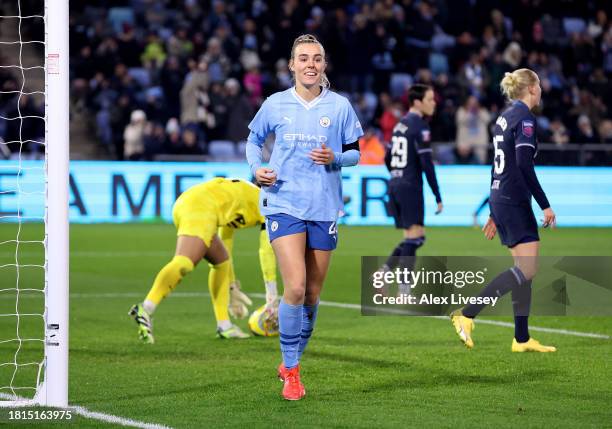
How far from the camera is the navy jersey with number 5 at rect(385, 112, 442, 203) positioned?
40.0 feet

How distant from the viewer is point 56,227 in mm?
6387

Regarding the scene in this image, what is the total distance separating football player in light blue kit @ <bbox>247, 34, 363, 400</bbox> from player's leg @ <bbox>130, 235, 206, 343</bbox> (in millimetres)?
2248

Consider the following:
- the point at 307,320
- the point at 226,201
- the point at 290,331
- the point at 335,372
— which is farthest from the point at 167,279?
the point at 290,331

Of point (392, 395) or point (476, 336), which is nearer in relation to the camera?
point (392, 395)

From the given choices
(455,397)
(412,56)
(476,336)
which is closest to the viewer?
(455,397)

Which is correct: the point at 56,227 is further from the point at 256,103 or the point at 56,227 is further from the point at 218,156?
the point at 256,103

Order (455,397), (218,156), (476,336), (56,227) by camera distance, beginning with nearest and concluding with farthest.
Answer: (56,227) < (455,397) < (476,336) < (218,156)

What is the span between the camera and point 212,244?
377 inches

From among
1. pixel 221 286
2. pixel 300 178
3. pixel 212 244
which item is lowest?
pixel 221 286

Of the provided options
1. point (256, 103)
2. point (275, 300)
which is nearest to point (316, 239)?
point (275, 300)

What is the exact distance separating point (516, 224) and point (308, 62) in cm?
252

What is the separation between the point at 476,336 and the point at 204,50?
53.8 ft

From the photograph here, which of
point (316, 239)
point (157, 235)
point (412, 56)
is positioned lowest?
point (157, 235)

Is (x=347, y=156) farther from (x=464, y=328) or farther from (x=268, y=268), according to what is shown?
(x=268, y=268)
